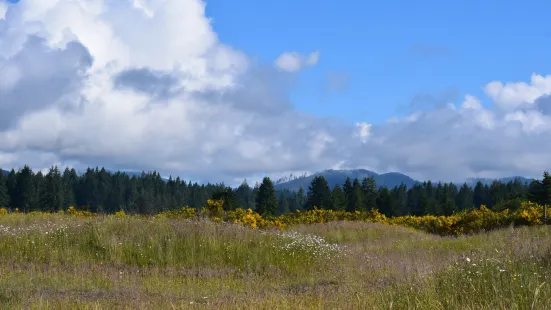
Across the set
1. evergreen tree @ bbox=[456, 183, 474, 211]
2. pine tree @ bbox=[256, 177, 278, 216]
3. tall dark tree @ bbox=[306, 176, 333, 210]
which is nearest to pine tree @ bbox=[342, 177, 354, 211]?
tall dark tree @ bbox=[306, 176, 333, 210]

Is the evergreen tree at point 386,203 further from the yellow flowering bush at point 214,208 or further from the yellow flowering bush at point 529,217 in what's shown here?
the yellow flowering bush at point 214,208

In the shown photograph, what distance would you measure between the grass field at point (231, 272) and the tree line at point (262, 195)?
17765mm

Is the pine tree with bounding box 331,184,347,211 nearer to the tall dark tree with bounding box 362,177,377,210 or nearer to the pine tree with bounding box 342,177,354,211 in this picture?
the pine tree with bounding box 342,177,354,211

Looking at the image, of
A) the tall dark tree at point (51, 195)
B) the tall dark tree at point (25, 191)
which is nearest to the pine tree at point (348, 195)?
the tall dark tree at point (51, 195)

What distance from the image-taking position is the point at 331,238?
24.2 metres

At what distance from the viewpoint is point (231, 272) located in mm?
11711

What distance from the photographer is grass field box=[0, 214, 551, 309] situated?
22.8 feet

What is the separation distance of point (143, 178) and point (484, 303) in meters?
146

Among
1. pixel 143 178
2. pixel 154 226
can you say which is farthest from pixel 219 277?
pixel 143 178

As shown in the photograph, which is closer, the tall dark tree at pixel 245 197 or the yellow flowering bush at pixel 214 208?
the yellow flowering bush at pixel 214 208

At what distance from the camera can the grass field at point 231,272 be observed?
6.95 m

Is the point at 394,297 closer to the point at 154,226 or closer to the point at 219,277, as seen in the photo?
the point at 219,277

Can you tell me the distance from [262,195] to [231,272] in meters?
61.9

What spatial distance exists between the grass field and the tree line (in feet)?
58.3
